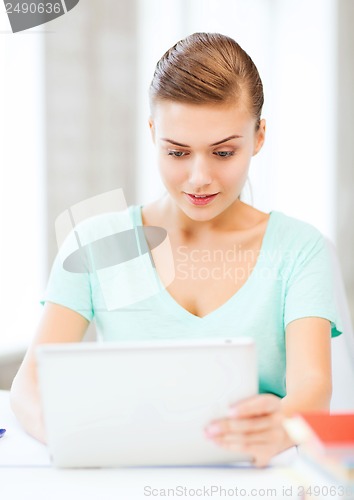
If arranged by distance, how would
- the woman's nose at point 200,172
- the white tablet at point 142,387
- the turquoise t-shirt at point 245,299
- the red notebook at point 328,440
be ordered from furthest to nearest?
the turquoise t-shirt at point 245,299 < the woman's nose at point 200,172 < the white tablet at point 142,387 < the red notebook at point 328,440

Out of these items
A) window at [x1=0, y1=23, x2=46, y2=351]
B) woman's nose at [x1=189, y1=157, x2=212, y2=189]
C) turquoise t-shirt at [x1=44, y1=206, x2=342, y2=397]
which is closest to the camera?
woman's nose at [x1=189, y1=157, x2=212, y2=189]

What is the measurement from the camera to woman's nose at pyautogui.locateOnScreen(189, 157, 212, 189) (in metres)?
1.29

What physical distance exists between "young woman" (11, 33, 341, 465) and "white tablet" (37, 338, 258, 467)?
0.96ft

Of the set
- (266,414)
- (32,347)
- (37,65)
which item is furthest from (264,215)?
(37,65)

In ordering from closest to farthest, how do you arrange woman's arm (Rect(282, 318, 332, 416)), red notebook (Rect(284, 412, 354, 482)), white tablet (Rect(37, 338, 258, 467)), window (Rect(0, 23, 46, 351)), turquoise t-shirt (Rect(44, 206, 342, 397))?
red notebook (Rect(284, 412, 354, 482)), white tablet (Rect(37, 338, 258, 467)), woman's arm (Rect(282, 318, 332, 416)), turquoise t-shirt (Rect(44, 206, 342, 397)), window (Rect(0, 23, 46, 351))

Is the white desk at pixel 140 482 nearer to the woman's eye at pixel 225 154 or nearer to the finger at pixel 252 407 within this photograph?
the finger at pixel 252 407

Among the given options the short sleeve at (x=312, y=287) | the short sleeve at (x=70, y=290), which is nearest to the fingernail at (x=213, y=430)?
the short sleeve at (x=312, y=287)

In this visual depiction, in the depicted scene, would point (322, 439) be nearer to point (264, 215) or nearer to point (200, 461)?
point (200, 461)

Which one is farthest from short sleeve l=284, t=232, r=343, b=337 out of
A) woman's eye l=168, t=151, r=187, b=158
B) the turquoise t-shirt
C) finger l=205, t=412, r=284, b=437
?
finger l=205, t=412, r=284, b=437

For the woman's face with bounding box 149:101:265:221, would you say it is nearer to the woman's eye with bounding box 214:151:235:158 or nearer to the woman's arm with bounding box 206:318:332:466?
the woman's eye with bounding box 214:151:235:158

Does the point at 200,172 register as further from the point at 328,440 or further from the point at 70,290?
the point at 328,440

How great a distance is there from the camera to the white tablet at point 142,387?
0.87 m

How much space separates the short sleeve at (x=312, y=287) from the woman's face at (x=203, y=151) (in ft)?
0.68

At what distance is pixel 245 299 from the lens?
1.45 m
